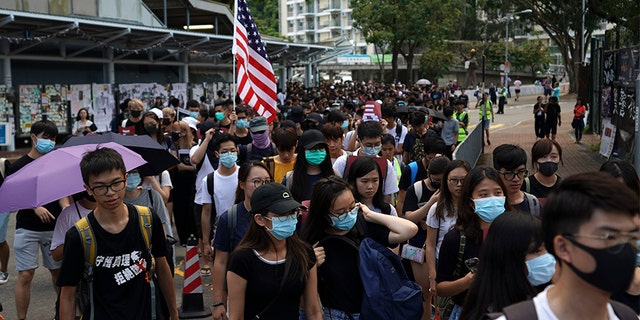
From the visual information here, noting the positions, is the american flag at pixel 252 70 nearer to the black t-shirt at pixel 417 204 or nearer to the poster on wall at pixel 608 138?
the black t-shirt at pixel 417 204

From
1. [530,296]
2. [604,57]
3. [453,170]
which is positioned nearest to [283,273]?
[530,296]

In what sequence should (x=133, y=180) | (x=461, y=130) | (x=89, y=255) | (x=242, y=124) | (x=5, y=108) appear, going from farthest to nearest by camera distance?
(x=5, y=108) < (x=461, y=130) < (x=242, y=124) < (x=133, y=180) < (x=89, y=255)

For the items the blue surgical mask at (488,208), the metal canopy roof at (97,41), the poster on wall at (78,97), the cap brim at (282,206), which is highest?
the metal canopy roof at (97,41)

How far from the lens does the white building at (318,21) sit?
116062 mm

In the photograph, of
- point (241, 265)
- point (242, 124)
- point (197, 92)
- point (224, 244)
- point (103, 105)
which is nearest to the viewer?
point (241, 265)

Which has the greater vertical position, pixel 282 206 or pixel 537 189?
pixel 282 206

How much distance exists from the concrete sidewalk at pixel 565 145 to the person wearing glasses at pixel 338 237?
11483 millimetres

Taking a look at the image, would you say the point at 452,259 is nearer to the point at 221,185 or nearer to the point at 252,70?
the point at 221,185

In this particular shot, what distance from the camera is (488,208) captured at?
4574 mm

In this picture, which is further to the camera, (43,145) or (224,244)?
(43,145)

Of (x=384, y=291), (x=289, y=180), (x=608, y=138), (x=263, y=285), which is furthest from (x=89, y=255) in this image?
(x=608, y=138)

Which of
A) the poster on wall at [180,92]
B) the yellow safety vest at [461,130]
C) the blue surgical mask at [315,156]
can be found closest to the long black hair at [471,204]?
the blue surgical mask at [315,156]

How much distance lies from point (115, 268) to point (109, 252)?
0.10 meters

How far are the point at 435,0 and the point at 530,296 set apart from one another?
189ft
